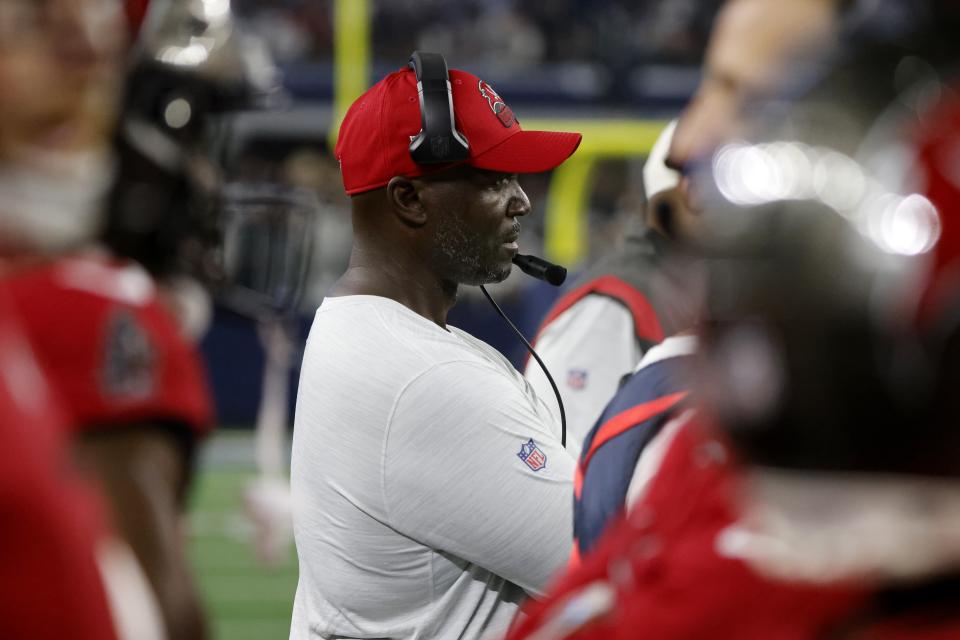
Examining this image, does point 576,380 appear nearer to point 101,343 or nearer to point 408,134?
point 408,134

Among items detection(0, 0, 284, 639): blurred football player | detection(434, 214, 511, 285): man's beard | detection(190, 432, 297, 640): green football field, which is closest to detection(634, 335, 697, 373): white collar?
detection(0, 0, 284, 639): blurred football player

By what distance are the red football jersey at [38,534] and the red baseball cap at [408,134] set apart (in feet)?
4.30

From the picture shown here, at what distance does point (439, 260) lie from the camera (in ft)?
6.98

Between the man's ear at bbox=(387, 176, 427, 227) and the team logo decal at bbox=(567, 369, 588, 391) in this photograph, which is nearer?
the man's ear at bbox=(387, 176, 427, 227)

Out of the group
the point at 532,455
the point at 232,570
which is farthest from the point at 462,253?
the point at 232,570

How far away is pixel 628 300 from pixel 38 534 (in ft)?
7.06

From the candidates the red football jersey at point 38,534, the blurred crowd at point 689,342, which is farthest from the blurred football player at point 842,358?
the red football jersey at point 38,534

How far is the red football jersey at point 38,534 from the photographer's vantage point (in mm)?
764

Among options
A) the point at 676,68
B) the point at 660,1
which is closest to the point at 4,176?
the point at 676,68

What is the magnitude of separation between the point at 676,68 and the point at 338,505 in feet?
33.6

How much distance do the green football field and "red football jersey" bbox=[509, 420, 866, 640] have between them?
9.61ft

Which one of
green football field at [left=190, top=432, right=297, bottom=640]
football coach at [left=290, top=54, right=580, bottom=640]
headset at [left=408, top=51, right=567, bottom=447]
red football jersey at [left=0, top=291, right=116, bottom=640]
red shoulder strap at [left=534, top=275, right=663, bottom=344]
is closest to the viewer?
red football jersey at [left=0, top=291, right=116, bottom=640]

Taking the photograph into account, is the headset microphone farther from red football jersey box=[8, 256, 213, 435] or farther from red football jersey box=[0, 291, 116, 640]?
red football jersey box=[0, 291, 116, 640]

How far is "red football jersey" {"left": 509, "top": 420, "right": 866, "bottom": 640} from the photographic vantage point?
2.64ft
